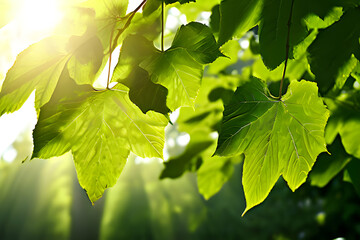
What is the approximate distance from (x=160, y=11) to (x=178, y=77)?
127 mm

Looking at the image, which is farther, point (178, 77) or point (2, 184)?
point (2, 184)

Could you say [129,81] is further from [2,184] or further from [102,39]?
[2,184]

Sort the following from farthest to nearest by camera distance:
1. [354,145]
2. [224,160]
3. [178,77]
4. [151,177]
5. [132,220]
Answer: [151,177]
[132,220]
[224,160]
[354,145]
[178,77]

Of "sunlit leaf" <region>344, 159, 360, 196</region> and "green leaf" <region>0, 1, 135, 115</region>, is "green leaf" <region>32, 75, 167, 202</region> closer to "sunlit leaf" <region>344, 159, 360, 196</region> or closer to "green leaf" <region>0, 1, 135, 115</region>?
"green leaf" <region>0, 1, 135, 115</region>

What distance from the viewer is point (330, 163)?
0.90 m

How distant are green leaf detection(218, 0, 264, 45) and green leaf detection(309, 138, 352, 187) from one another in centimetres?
55

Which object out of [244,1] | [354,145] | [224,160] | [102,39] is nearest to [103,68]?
[102,39]

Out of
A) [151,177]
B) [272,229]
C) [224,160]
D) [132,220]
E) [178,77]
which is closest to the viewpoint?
[178,77]

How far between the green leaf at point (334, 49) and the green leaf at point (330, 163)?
17.2 inches

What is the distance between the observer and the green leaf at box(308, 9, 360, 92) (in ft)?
1.68

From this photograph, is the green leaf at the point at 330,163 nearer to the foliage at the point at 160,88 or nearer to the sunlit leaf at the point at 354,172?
the sunlit leaf at the point at 354,172

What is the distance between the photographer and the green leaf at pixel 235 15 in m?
0.46

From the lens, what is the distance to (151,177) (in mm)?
16547

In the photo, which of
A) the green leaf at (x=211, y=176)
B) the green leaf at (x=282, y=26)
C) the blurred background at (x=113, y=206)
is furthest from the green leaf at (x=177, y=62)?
the blurred background at (x=113, y=206)
